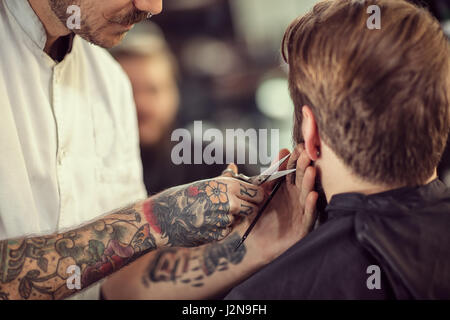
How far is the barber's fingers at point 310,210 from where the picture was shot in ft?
4.35

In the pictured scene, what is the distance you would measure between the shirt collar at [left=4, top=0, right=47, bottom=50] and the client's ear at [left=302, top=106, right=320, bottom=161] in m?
0.99

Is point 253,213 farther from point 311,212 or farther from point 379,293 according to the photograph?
point 379,293

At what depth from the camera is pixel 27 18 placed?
155 cm

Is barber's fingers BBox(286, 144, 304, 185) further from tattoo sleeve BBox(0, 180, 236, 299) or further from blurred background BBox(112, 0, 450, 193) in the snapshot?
blurred background BBox(112, 0, 450, 193)

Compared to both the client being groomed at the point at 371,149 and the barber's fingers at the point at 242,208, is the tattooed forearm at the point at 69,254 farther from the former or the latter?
the client being groomed at the point at 371,149

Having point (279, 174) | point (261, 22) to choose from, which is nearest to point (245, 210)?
point (279, 174)

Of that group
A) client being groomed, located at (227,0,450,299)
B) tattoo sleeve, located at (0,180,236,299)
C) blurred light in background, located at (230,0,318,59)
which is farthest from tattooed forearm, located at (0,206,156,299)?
blurred light in background, located at (230,0,318,59)

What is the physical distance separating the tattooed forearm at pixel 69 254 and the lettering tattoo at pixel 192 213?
53mm

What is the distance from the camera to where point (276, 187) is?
4.59 ft

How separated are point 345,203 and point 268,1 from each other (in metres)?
4.46

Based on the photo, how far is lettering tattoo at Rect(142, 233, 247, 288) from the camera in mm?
1616

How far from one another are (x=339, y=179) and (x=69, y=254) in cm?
81

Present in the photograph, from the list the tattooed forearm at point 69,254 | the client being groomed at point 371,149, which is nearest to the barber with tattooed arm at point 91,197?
the tattooed forearm at point 69,254

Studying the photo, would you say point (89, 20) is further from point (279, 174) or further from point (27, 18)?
point (279, 174)
